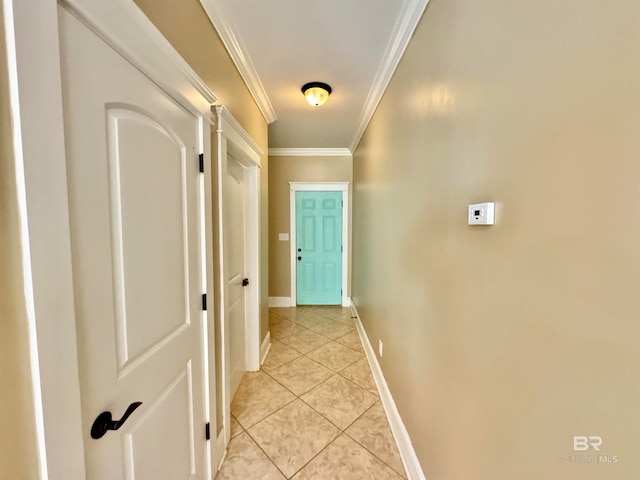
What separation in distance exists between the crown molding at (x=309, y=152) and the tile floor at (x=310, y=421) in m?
2.95

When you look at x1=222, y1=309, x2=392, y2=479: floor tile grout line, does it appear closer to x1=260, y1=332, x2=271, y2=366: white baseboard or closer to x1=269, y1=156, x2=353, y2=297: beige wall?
x1=260, y1=332, x2=271, y2=366: white baseboard

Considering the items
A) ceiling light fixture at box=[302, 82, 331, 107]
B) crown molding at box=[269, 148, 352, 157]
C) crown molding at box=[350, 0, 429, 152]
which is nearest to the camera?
crown molding at box=[350, 0, 429, 152]

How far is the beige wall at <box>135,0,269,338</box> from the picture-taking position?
3.37ft

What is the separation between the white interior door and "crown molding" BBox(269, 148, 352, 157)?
2.16m

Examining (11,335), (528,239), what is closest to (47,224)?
(11,335)

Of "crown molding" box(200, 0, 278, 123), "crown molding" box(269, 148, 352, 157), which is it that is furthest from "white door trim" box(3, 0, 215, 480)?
"crown molding" box(269, 148, 352, 157)

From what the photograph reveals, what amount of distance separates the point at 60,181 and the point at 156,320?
582mm

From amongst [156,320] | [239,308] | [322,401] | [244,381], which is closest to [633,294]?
[156,320]

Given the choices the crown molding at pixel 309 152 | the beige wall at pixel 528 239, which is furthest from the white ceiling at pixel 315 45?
the crown molding at pixel 309 152

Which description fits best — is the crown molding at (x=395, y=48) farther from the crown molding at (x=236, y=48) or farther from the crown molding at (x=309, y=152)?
the crown molding at (x=309, y=152)

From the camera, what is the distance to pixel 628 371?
489 millimetres

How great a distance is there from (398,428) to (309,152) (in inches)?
151

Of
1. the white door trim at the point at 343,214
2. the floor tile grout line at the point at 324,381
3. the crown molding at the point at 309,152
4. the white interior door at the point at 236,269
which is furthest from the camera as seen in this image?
the white door trim at the point at 343,214

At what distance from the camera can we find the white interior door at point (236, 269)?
201cm
